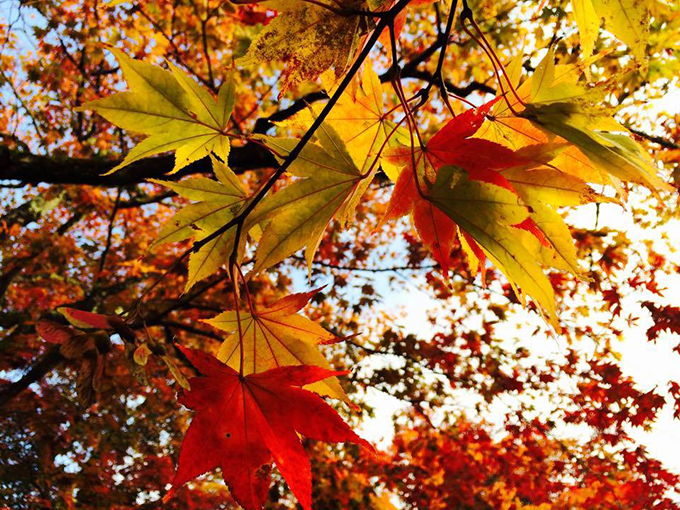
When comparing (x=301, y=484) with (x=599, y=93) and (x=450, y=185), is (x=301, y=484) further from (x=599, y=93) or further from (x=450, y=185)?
(x=599, y=93)

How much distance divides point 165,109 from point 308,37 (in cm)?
29

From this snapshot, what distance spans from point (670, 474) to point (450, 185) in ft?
22.3

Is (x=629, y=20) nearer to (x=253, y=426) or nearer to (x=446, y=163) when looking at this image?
(x=446, y=163)

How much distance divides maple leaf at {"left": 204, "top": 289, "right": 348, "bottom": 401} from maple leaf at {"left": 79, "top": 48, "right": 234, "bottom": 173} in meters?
0.33

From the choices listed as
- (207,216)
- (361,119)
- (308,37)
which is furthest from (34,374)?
(308,37)

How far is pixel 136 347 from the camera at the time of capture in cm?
70

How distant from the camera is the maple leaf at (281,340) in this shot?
785 mm

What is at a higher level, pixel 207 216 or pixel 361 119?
pixel 361 119

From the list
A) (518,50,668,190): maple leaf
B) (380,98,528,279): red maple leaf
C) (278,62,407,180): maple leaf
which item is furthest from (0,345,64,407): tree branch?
(518,50,668,190): maple leaf

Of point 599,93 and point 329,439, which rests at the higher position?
point 599,93

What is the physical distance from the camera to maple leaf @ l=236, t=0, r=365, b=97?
0.57 meters

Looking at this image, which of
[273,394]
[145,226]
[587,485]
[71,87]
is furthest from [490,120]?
[587,485]

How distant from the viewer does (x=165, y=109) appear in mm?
716

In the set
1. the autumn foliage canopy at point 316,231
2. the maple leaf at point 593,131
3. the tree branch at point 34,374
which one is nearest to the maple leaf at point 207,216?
the autumn foliage canopy at point 316,231
